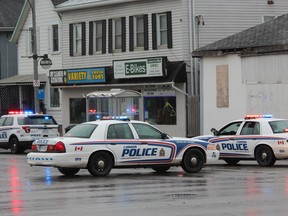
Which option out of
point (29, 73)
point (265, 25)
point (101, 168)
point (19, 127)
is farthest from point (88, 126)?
point (29, 73)

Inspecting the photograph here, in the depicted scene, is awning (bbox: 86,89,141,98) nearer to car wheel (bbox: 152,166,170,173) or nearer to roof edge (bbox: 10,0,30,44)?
roof edge (bbox: 10,0,30,44)

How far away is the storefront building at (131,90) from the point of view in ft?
117

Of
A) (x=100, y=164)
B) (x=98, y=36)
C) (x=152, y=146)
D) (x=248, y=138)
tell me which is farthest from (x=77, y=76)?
(x=100, y=164)

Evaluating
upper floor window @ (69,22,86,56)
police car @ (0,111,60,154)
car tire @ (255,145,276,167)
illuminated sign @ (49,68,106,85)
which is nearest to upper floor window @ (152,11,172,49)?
illuminated sign @ (49,68,106,85)

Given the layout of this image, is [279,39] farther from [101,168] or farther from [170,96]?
[101,168]

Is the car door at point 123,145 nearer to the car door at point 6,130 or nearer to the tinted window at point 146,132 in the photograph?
the tinted window at point 146,132

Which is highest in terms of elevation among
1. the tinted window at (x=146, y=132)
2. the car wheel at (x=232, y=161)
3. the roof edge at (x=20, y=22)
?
the roof edge at (x=20, y=22)

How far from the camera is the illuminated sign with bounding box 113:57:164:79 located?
35.7 meters

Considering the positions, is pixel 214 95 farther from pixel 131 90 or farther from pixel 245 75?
pixel 131 90

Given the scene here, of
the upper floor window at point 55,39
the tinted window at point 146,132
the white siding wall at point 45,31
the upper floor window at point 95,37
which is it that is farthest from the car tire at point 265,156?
the upper floor window at point 55,39

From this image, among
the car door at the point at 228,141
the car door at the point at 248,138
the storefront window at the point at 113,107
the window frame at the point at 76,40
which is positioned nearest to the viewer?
the car door at the point at 248,138

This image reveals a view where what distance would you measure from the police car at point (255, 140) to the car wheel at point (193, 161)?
302cm

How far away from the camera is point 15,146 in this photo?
3120cm

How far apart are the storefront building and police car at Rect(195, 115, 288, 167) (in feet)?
39.5
